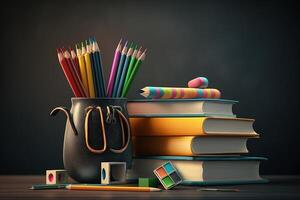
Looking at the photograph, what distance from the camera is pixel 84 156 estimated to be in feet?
3.89

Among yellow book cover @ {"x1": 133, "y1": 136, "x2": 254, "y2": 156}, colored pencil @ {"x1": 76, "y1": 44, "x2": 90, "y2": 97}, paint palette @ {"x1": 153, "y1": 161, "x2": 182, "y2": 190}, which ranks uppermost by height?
→ colored pencil @ {"x1": 76, "y1": 44, "x2": 90, "y2": 97}

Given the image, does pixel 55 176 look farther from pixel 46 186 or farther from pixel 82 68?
pixel 82 68

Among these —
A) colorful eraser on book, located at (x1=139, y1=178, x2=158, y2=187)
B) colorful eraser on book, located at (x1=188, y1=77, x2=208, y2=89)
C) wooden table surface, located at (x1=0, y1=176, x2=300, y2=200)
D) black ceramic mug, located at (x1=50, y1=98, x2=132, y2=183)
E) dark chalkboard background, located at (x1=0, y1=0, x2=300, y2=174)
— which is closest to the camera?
wooden table surface, located at (x1=0, y1=176, x2=300, y2=200)

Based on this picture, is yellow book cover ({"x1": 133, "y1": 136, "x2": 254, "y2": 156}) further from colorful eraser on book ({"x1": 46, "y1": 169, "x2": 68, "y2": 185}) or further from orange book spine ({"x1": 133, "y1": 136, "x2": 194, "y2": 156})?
colorful eraser on book ({"x1": 46, "y1": 169, "x2": 68, "y2": 185})

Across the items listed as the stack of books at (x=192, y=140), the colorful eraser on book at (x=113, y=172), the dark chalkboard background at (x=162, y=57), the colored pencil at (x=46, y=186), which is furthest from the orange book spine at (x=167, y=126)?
the dark chalkboard background at (x=162, y=57)

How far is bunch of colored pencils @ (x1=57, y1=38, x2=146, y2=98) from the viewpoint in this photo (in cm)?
121

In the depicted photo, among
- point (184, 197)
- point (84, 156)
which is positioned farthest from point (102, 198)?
point (84, 156)

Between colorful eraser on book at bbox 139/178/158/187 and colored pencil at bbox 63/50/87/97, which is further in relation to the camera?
colored pencil at bbox 63/50/87/97

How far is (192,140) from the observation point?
3.93ft

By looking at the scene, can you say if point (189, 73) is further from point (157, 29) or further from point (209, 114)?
point (209, 114)


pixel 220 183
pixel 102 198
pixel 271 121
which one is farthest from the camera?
pixel 271 121

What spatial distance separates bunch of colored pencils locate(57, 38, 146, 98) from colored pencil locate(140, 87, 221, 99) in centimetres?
5

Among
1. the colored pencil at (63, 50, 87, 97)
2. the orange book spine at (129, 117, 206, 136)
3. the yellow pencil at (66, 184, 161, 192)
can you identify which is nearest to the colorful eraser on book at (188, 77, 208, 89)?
the orange book spine at (129, 117, 206, 136)

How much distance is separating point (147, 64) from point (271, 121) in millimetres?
313
